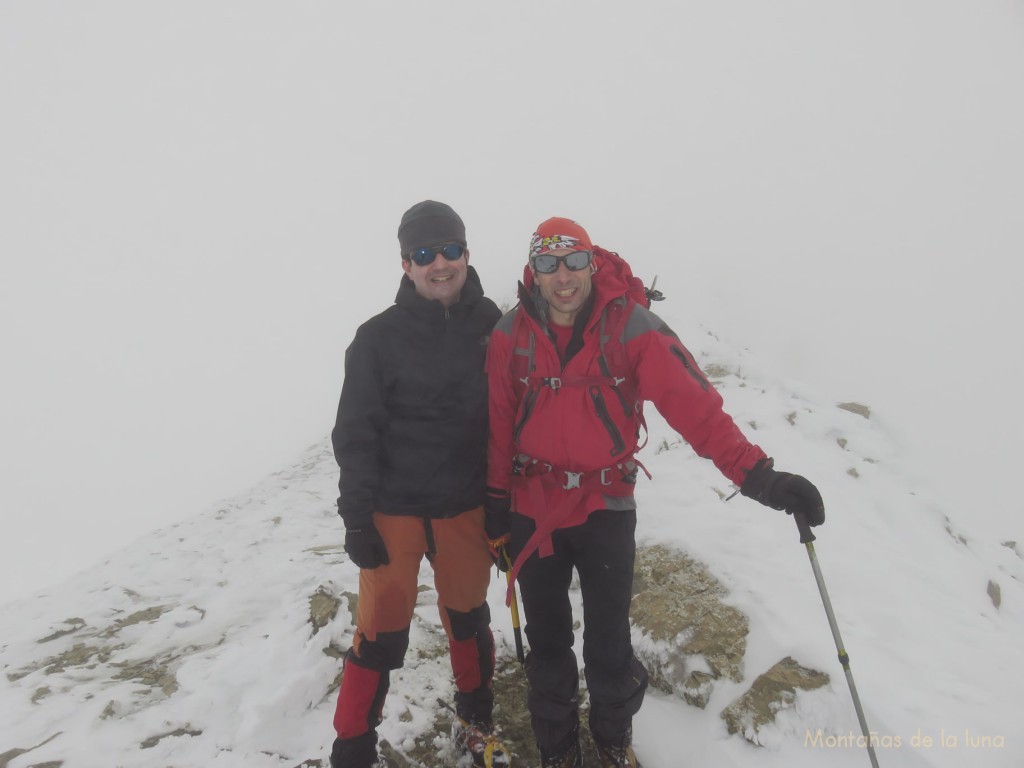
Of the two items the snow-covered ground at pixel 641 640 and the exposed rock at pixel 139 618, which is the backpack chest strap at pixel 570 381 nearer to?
the snow-covered ground at pixel 641 640

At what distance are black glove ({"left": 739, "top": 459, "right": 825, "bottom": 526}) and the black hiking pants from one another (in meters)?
0.92

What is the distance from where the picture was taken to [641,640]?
15.5 ft

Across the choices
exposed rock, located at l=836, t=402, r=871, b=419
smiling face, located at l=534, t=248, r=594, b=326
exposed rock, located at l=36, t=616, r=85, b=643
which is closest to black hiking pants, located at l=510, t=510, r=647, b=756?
smiling face, located at l=534, t=248, r=594, b=326

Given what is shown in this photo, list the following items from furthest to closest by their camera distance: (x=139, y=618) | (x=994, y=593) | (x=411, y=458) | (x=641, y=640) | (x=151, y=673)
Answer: (x=139, y=618), (x=994, y=593), (x=151, y=673), (x=641, y=640), (x=411, y=458)

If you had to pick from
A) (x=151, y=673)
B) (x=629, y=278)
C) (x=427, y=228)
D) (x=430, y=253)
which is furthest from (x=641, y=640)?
(x=151, y=673)

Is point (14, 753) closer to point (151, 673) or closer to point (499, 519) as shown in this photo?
point (151, 673)

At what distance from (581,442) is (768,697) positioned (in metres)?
2.44

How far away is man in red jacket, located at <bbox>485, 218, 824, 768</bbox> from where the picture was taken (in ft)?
11.3

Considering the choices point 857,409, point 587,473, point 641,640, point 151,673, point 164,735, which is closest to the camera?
point 587,473

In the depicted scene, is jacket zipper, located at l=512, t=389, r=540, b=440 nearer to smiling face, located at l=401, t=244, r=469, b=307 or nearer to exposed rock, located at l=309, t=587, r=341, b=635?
smiling face, located at l=401, t=244, r=469, b=307

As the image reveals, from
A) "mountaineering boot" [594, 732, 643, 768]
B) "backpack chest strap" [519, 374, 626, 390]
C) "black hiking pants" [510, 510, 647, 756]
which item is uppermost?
"backpack chest strap" [519, 374, 626, 390]

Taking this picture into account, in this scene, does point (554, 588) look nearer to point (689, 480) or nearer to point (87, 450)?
point (689, 480)

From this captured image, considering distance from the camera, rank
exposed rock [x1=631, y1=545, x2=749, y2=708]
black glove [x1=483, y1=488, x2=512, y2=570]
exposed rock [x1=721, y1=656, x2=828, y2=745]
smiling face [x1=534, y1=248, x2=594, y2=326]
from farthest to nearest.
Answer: exposed rock [x1=631, y1=545, x2=749, y2=708] < black glove [x1=483, y1=488, x2=512, y2=570] < exposed rock [x1=721, y1=656, x2=828, y2=745] < smiling face [x1=534, y1=248, x2=594, y2=326]

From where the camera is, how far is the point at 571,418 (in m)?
3.46
